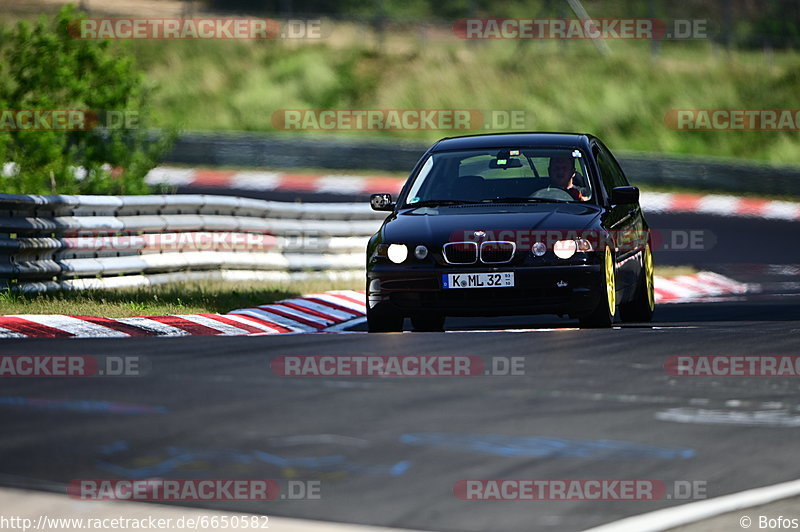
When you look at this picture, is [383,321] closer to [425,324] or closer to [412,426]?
[425,324]

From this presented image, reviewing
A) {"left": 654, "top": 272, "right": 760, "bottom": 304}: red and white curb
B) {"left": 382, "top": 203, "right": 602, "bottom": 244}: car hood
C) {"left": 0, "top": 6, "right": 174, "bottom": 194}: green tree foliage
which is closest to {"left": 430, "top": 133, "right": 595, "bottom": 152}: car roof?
{"left": 382, "top": 203, "right": 602, "bottom": 244}: car hood

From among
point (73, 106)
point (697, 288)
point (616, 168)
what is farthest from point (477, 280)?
point (73, 106)

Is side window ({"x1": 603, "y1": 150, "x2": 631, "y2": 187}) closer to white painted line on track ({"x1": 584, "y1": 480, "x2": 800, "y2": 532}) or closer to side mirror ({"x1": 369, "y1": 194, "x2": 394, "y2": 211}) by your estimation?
side mirror ({"x1": 369, "y1": 194, "x2": 394, "y2": 211})

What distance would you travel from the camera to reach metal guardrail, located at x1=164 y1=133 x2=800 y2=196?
27609 millimetres

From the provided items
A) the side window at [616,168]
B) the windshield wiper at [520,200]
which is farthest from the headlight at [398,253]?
the side window at [616,168]

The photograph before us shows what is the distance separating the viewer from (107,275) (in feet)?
46.3

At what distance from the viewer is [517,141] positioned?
38.5ft

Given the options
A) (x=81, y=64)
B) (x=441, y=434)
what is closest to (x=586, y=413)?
(x=441, y=434)

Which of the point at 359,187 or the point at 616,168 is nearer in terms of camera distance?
the point at 616,168

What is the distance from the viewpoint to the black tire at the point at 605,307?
10336 mm

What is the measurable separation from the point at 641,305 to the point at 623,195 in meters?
1.36

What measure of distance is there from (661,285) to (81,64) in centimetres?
801

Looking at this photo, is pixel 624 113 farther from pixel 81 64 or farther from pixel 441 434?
pixel 441 434

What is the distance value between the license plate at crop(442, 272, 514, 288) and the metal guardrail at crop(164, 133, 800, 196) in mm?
18009
